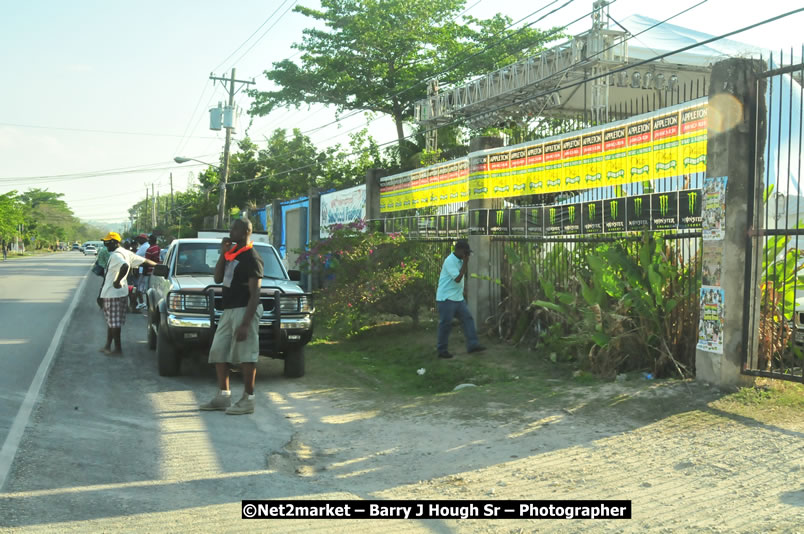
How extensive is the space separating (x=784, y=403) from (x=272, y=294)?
5578 millimetres

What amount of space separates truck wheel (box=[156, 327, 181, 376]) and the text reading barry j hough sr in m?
4.74

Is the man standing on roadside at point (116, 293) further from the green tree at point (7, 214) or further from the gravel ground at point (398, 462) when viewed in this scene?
the green tree at point (7, 214)

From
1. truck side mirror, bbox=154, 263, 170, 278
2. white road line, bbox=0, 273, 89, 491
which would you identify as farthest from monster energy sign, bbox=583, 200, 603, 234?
white road line, bbox=0, 273, 89, 491

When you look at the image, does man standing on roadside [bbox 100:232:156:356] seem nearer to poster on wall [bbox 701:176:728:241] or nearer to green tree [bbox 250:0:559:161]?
poster on wall [bbox 701:176:728:241]

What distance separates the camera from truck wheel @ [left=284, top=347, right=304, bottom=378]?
9.45 m

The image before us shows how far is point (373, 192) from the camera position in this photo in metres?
17.1

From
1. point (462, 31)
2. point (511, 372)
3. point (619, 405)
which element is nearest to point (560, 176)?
point (511, 372)

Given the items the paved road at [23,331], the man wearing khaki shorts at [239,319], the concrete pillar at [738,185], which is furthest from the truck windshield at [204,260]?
the concrete pillar at [738,185]

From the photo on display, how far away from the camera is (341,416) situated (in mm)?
7445

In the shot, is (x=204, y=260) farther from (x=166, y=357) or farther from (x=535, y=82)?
(x=535, y=82)

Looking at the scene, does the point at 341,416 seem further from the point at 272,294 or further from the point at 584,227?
the point at 584,227

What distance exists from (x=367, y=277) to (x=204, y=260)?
2.98m

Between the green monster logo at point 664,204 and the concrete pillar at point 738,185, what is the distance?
1.08 metres

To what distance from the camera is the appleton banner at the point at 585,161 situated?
815cm
